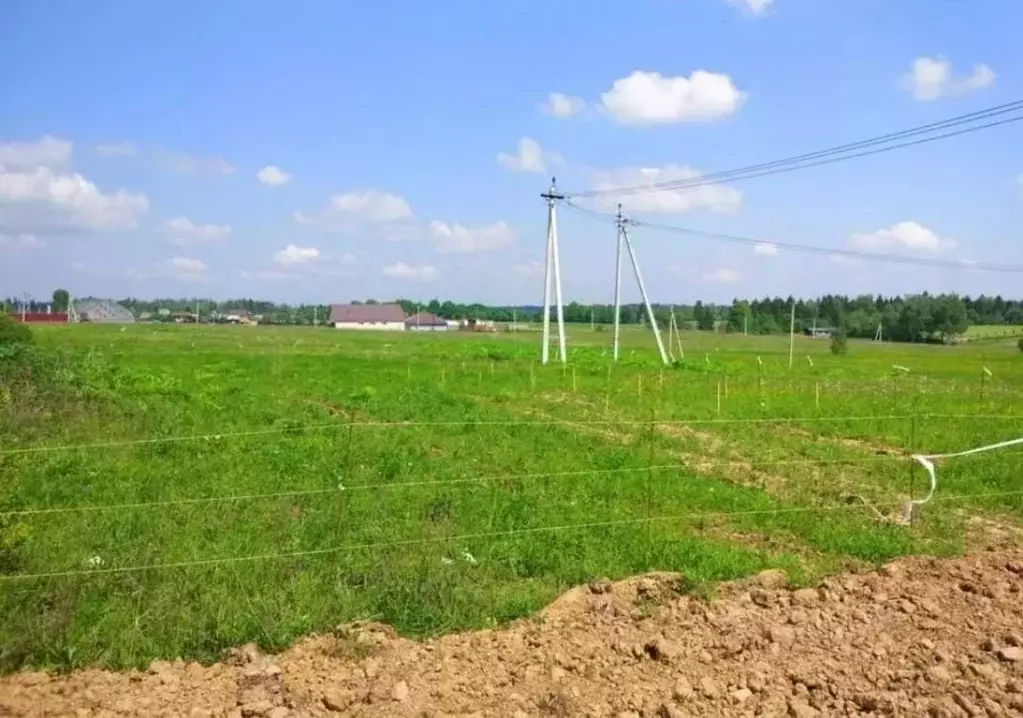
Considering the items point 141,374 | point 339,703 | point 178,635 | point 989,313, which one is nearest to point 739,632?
point 339,703

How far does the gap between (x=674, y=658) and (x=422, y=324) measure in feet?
410

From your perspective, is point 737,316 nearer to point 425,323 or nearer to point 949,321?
point 949,321

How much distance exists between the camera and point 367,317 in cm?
12794

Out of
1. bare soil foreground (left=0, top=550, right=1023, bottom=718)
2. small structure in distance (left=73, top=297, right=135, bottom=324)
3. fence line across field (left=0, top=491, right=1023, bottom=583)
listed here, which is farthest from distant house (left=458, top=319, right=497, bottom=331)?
bare soil foreground (left=0, top=550, right=1023, bottom=718)

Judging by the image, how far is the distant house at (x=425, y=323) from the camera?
406ft

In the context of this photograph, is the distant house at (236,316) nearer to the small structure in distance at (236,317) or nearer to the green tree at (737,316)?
the small structure in distance at (236,317)

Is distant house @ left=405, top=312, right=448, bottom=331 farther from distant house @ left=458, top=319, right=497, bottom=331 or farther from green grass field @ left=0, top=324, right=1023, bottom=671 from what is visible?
green grass field @ left=0, top=324, right=1023, bottom=671

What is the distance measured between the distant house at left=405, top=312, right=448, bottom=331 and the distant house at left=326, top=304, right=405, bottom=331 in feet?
5.61

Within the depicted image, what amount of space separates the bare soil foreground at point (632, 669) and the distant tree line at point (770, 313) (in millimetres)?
57501

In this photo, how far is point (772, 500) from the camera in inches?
411

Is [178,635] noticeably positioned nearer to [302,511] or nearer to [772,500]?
[302,511]

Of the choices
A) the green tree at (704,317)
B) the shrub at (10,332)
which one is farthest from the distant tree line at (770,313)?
the shrub at (10,332)

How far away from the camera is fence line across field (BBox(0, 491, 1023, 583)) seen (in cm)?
628

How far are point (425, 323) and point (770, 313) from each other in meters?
49.6
